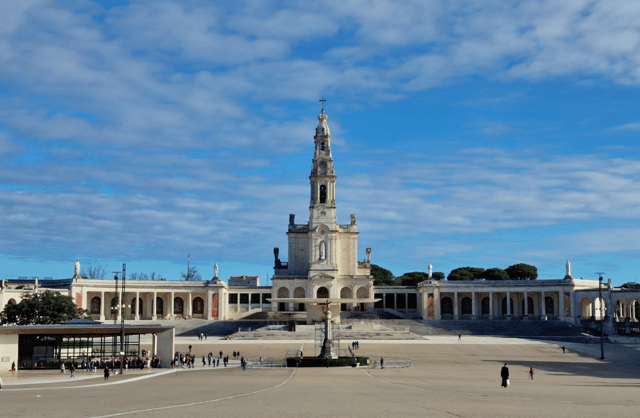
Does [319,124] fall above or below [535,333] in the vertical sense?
above

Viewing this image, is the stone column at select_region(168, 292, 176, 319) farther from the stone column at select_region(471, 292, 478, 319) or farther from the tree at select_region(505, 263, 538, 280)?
the tree at select_region(505, 263, 538, 280)

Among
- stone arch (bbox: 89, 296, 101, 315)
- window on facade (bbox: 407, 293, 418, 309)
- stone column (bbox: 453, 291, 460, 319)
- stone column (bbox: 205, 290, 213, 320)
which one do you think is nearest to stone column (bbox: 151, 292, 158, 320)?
stone column (bbox: 205, 290, 213, 320)

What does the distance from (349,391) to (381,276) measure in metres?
108

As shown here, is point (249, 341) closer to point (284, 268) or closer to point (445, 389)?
point (284, 268)

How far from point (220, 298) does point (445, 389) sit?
246 ft

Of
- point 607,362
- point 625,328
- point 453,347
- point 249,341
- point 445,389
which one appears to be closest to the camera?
point 445,389

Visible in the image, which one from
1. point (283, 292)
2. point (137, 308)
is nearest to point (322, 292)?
point (283, 292)

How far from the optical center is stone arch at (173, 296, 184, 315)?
113000 mm

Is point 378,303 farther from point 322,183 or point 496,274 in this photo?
point 496,274

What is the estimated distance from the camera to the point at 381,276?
142 metres

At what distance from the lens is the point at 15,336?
4978cm

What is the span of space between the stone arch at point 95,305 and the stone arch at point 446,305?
5273 cm

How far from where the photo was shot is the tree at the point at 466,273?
452 ft

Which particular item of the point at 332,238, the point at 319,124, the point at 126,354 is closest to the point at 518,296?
the point at 332,238
